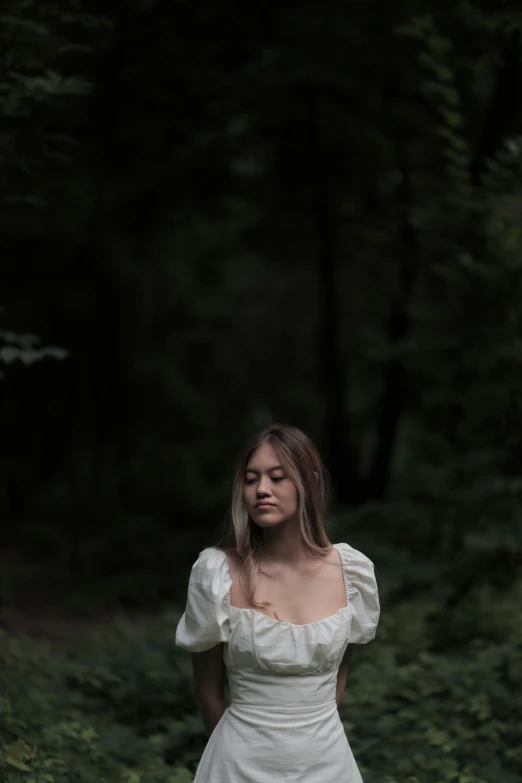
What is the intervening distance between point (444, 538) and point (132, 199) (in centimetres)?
596

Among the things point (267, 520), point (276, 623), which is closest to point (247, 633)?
point (276, 623)

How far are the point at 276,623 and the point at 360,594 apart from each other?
1.31 ft

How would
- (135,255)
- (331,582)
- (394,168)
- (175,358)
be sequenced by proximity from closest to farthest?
1. (331,582)
2. (394,168)
3. (135,255)
4. (175,358)

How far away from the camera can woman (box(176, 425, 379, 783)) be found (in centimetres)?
310

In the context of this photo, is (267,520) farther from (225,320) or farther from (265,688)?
(225,320)

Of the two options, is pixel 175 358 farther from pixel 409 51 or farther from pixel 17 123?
pixel 17 123

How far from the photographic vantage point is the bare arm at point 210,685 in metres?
3.27

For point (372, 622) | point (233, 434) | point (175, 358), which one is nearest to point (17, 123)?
point (372, 622)

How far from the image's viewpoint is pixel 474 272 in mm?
8227

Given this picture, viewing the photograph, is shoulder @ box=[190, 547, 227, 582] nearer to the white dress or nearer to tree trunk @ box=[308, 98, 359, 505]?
the white dress

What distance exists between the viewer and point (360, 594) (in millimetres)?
3385

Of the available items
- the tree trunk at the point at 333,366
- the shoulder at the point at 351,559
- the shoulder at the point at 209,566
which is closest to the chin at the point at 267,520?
the shoulder at the point at 209,566

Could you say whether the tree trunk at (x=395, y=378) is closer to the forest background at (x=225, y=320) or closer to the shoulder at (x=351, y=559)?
the forest background at (x=225, y=320)

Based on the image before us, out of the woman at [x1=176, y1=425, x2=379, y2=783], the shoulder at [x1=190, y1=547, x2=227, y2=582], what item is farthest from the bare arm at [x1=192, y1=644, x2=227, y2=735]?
the shoulder at [x1=190, y1=547, x2=227, y2=582]
